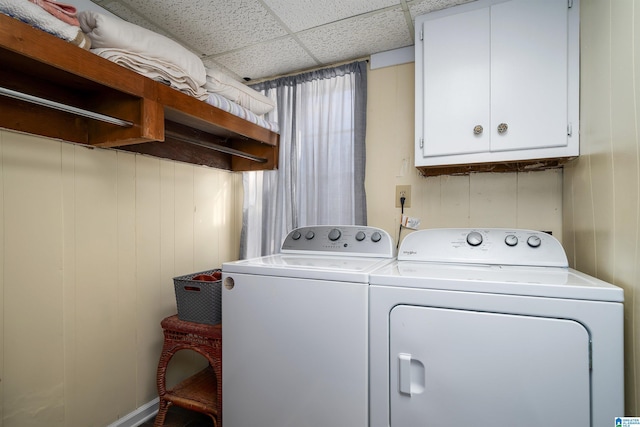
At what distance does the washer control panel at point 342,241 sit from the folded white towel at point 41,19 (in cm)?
128

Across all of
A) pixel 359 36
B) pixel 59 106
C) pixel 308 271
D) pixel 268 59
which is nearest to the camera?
pixel 59 106

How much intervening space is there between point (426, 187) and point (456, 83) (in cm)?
60

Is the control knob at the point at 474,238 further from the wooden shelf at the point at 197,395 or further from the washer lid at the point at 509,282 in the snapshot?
the wooden shelf at the point at 197,395

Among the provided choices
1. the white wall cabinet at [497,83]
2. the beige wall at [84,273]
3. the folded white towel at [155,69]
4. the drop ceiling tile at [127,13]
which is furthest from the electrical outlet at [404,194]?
the drop ceiling tile at [127,13]

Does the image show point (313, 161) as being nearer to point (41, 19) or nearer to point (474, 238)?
point (474, 238)

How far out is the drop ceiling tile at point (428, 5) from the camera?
58.9 inches

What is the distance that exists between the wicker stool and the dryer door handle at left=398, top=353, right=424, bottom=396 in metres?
0.86

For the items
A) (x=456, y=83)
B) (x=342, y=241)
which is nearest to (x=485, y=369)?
(x=342, y=241)

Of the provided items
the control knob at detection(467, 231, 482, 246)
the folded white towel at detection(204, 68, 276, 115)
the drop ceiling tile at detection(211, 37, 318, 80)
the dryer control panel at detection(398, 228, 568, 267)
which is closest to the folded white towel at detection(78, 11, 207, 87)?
the folded white towel at detection(204, 68, 276, 115)

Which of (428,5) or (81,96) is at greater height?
(428,5)

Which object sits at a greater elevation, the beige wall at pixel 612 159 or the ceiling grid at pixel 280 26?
the ceiling grid at pixel 280 26

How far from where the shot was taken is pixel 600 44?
1104 millimetres

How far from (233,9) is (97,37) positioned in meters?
0.65

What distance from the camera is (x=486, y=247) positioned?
1417 mm
